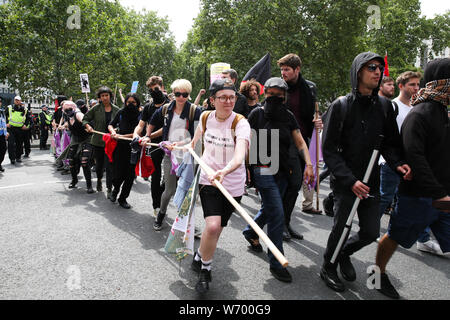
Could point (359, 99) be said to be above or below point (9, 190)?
above

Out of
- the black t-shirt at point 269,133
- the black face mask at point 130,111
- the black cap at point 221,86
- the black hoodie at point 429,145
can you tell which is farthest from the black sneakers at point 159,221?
the black hoodie at point 429,145

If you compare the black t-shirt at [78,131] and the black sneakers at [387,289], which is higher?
the black t-shirt at [78,131]

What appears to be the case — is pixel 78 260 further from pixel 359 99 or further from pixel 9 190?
pixel 9 190

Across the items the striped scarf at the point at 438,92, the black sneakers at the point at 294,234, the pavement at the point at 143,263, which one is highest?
the striped scarf at the point at 438,92

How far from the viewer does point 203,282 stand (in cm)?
309

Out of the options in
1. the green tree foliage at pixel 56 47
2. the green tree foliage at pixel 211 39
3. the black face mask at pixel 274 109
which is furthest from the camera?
the green tree foliage at pixel 211 39

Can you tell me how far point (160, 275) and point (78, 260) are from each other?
0.98 meters

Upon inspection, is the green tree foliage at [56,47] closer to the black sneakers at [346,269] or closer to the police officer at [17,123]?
the police officer at [17,123]

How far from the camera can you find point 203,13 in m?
24.5

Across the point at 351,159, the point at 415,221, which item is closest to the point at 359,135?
the point at 351,159

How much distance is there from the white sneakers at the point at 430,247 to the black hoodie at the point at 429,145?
160 centimetres

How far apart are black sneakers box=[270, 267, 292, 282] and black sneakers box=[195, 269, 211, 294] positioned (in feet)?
2.30

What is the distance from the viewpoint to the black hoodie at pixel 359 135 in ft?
10.2
